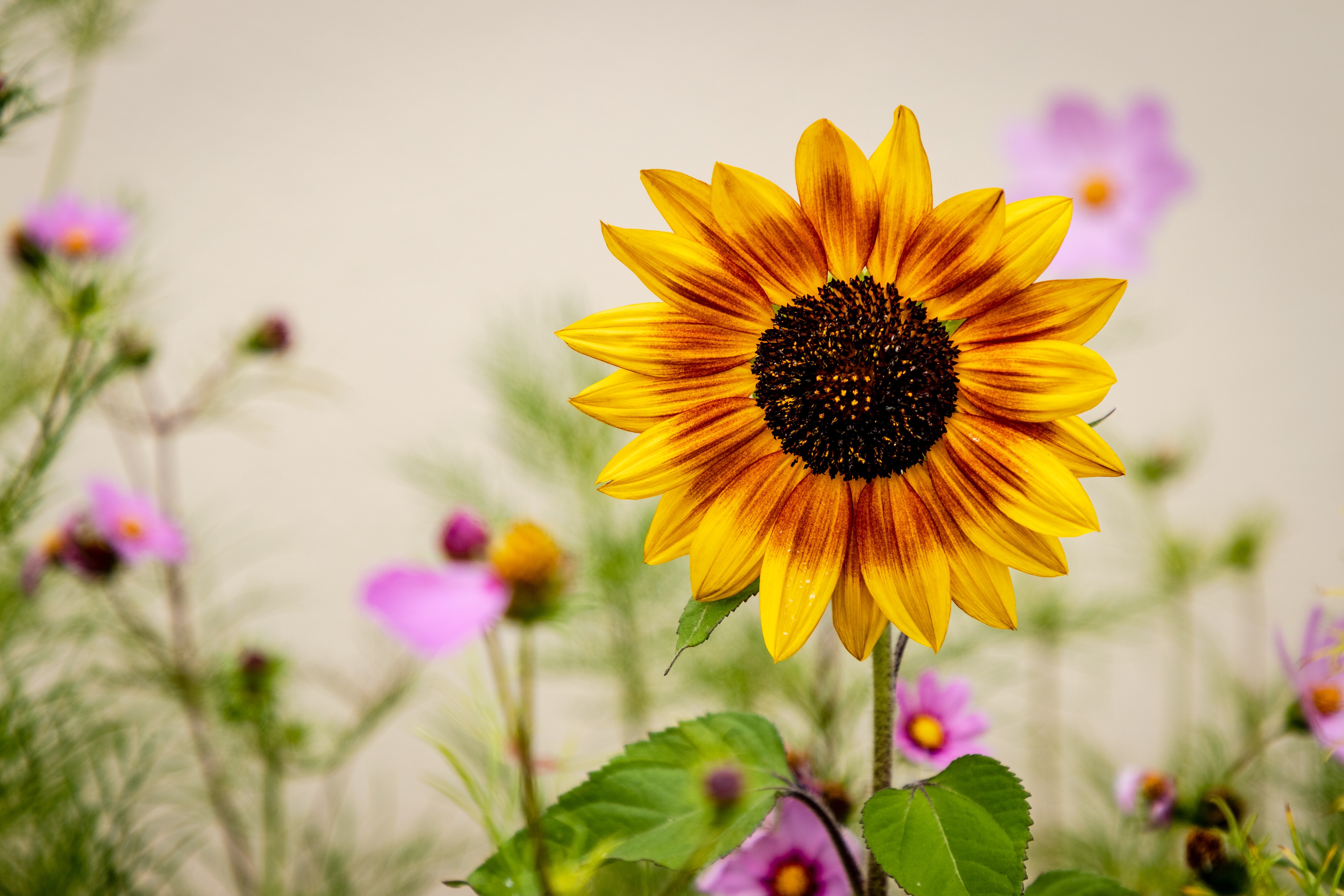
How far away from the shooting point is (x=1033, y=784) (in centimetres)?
88

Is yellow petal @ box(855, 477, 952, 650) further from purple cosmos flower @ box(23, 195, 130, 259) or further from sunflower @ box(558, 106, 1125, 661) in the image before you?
purple cosmos flower @ box(23, 195, 130, 259)

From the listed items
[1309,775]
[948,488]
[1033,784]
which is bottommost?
[1033,784]

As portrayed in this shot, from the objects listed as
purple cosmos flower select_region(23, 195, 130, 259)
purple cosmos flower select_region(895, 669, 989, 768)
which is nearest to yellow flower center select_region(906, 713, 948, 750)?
purple cosmos flower select_region(895, 669, 989, 768)

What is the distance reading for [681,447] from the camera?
22cm

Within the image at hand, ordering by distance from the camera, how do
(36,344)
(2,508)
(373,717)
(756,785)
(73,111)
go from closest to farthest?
1. (756,785)
2. (2,508)
3. (373,717)
4. (36,344)
5. (73,111)

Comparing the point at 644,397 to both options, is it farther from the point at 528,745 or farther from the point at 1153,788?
the point at 1153,788

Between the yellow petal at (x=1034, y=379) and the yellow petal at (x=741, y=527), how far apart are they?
0.05 meters

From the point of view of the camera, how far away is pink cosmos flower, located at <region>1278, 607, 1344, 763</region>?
279 millimetres

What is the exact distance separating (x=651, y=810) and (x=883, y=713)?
7cm

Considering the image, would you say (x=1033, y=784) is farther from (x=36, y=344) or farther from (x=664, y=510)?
(x=36, y=344)

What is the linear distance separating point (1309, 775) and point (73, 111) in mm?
1281

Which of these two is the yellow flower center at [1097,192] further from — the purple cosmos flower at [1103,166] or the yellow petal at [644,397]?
the yellow petal at [644,397]

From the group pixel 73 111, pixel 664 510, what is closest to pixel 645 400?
pixel 664 510

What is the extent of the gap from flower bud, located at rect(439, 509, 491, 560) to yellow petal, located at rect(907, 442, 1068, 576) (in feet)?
0.43
